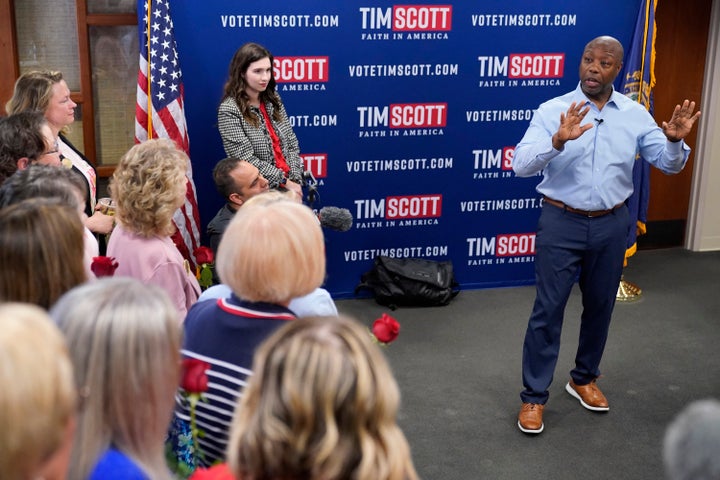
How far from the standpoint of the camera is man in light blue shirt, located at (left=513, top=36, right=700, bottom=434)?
3.65 meters

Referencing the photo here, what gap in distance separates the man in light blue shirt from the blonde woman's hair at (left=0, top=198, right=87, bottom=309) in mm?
2188

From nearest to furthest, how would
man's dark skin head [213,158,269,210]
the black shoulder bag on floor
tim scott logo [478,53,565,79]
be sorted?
man's dark skin head [213,158,269,210], the black shoulder bag on floor, tim scott logo [478,53,565,79]

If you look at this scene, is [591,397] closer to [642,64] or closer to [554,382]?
[554,382]

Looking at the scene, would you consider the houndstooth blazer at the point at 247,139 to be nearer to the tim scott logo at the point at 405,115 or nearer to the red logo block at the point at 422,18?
the tim scott logo at the point at 405,115

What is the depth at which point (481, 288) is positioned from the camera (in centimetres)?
575

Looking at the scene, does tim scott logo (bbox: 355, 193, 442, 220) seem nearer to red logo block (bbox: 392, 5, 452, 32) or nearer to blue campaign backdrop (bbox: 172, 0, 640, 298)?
blue campaign backdrop (bbox: 172, 0, 640, 298)

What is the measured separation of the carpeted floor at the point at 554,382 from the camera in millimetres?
3576

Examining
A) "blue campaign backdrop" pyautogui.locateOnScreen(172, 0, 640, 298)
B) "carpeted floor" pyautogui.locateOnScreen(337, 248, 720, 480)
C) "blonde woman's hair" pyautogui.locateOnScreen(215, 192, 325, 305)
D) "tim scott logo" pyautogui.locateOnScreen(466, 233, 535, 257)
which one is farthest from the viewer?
"tim scott logo" pyautogui.locateOnScreen(466, 233, 535, 257)

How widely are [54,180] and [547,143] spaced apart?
2.02 metres

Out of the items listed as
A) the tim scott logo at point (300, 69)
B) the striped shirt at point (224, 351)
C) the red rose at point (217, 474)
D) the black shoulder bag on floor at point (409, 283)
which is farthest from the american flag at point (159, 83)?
the red rose at point (217, 474)

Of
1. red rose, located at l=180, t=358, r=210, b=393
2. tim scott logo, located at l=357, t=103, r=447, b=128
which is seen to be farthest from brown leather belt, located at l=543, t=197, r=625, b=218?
red rose, located at l=180, t=358, r=210, b=393

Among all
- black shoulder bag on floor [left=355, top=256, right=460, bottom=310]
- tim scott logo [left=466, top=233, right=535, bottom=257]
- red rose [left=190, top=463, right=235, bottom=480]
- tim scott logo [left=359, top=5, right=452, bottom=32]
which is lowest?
black shoulder bag on floor [left=355, top=256, right=460, bottom=310]

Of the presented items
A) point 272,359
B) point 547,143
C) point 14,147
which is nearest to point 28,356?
point 272,359

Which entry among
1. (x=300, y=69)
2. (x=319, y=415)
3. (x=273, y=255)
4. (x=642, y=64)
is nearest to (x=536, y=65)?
(x=642, y=64)
